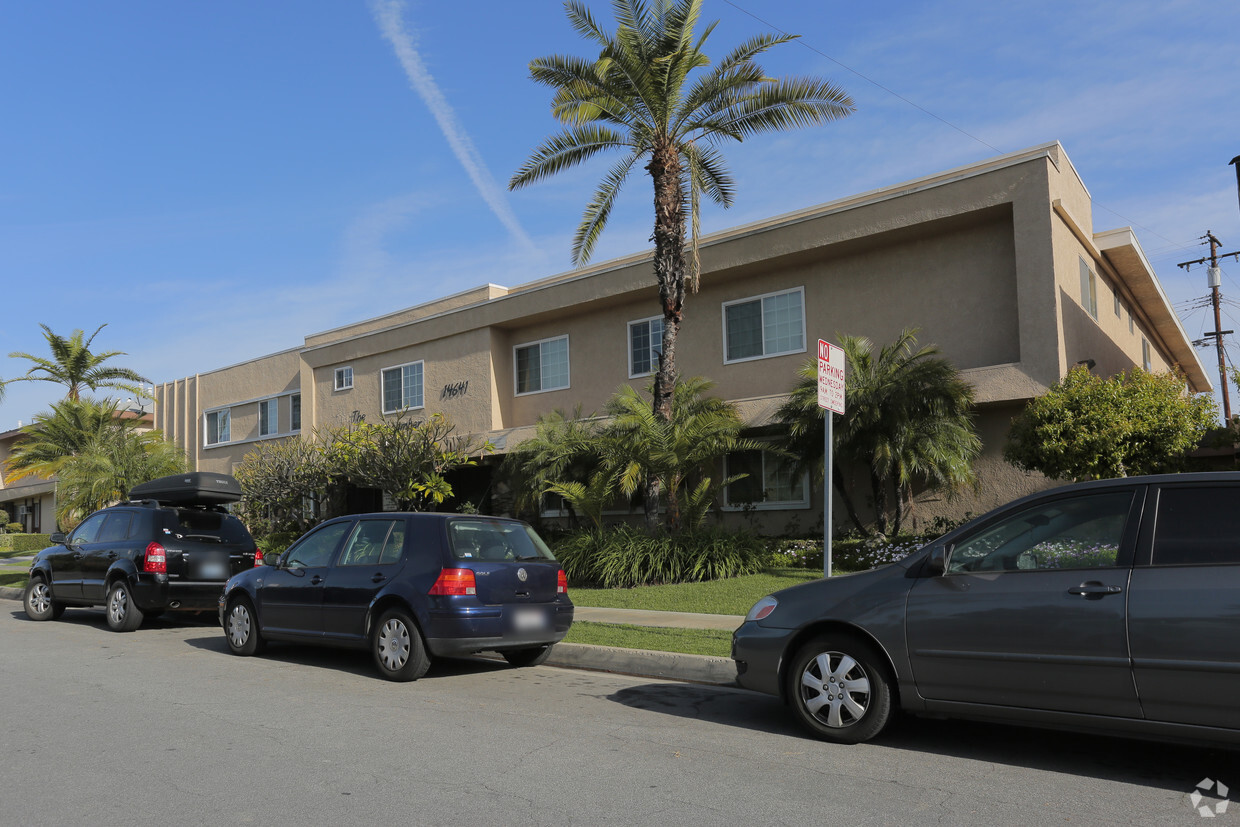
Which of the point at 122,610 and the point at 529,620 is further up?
the point at 529,620

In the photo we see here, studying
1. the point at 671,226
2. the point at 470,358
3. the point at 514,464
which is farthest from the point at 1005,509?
the point at 470,358

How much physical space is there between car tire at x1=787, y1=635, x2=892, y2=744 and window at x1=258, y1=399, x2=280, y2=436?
26.9 m

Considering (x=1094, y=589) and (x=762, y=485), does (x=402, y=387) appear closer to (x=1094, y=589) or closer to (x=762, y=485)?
(x=762, y=485)

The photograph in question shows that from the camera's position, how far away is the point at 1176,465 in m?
13.0

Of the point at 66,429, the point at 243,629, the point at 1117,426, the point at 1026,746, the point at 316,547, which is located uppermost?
the point at 66,429

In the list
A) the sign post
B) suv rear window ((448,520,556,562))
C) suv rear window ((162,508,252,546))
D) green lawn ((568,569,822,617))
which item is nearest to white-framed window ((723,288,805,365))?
green lawn ((568,569,822,617))

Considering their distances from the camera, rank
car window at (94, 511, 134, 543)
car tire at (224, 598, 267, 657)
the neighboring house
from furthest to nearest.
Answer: the neighboring house, car window at (94, 511, 134, 543), car tire at (224, 598, 267, 657)

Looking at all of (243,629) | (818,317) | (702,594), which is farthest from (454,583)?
(818,317)

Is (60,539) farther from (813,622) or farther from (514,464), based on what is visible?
(813,622)

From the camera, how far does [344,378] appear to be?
91.6 feet

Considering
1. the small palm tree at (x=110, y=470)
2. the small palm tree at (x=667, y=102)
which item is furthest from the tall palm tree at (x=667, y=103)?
the small palm tree at (x=110, y=470)

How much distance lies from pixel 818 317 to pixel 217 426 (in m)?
23.1

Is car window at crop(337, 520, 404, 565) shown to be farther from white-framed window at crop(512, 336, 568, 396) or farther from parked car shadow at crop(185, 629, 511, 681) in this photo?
white-framed window at crop(512, 336, 568, 396)

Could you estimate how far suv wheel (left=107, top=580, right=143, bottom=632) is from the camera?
12523 millimetres
